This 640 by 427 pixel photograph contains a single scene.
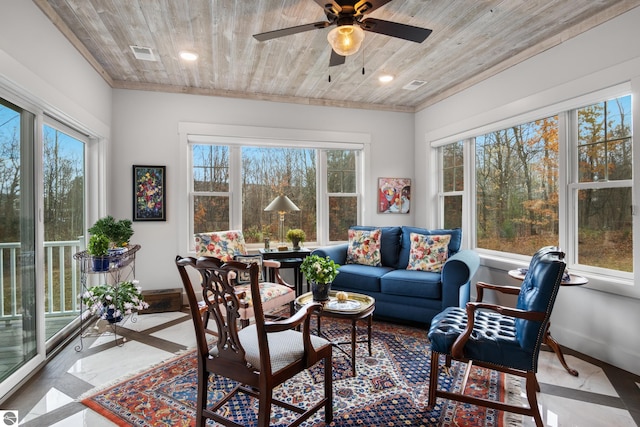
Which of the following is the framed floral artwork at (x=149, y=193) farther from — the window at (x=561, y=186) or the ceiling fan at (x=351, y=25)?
the window at (x=561, y=186)

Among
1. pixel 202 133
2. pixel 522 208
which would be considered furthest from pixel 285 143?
pixel 522 208

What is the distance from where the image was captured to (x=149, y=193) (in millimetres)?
4395

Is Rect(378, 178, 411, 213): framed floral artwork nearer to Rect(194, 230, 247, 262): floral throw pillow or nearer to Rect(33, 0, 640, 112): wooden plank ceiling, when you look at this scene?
Rect(33, 0, 640, 112): wooden plank ceiling

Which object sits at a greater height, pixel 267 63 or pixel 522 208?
pixel 267 63

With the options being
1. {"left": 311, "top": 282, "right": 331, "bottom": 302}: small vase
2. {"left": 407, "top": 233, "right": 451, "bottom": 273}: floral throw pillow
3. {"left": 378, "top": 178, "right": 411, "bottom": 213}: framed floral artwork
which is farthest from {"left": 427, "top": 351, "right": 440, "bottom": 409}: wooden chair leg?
{"left": 378, "top": 178, "right": 411, "bottom": 213}: framed floral artwork

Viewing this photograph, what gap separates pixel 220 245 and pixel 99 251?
1.19 metres

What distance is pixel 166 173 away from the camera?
447 centimetres

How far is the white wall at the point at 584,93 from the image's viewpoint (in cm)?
268

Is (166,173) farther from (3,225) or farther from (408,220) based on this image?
(408,220)

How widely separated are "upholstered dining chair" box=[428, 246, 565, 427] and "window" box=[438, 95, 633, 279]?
1.11 meters

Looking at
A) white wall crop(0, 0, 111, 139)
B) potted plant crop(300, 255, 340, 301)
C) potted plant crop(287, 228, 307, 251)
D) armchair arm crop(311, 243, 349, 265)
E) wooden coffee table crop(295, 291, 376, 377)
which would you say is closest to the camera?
white wall crop(0, 0, 111, 139)

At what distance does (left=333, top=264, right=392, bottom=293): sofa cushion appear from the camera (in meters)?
3.87

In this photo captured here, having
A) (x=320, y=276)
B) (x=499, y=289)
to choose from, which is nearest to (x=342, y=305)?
(x=320, y=276)

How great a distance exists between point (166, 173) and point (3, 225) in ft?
7.12
